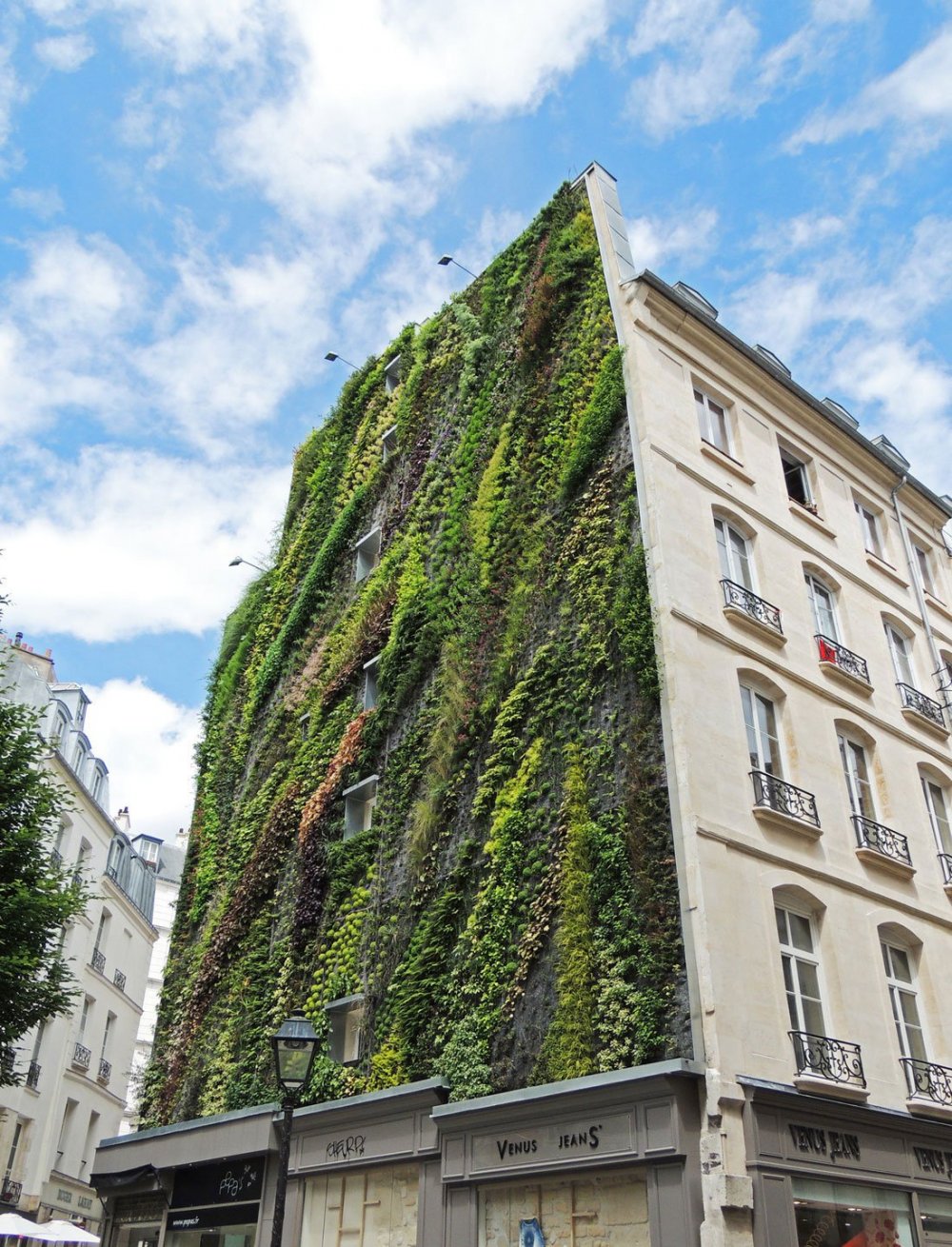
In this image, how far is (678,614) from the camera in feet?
44.4

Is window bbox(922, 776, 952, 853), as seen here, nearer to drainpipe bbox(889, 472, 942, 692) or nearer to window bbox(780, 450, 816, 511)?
drainpipe bbox(889, 472, 942, 692)

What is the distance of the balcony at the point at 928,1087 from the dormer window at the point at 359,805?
28.4ft

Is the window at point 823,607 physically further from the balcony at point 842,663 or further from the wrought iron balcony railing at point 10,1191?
the wrought iron balcony railing at point 10,1191

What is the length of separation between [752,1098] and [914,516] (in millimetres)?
13428

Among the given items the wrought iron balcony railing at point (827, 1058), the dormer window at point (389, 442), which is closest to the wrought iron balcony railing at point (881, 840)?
the wrought iron balcony railing at point (827, 1058)

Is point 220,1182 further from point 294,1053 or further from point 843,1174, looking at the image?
point 843,1174

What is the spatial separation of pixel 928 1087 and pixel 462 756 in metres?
7.08

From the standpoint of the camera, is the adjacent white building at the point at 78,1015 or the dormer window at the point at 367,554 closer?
the dormer window at the point at 367,554

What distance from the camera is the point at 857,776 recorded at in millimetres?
15609

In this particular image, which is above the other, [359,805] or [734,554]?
[734,554]

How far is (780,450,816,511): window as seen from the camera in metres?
18.4

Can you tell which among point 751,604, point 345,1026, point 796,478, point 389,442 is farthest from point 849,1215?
point 389,442

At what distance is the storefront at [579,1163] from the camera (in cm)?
1039

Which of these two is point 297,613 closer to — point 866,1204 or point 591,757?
point 591,757
